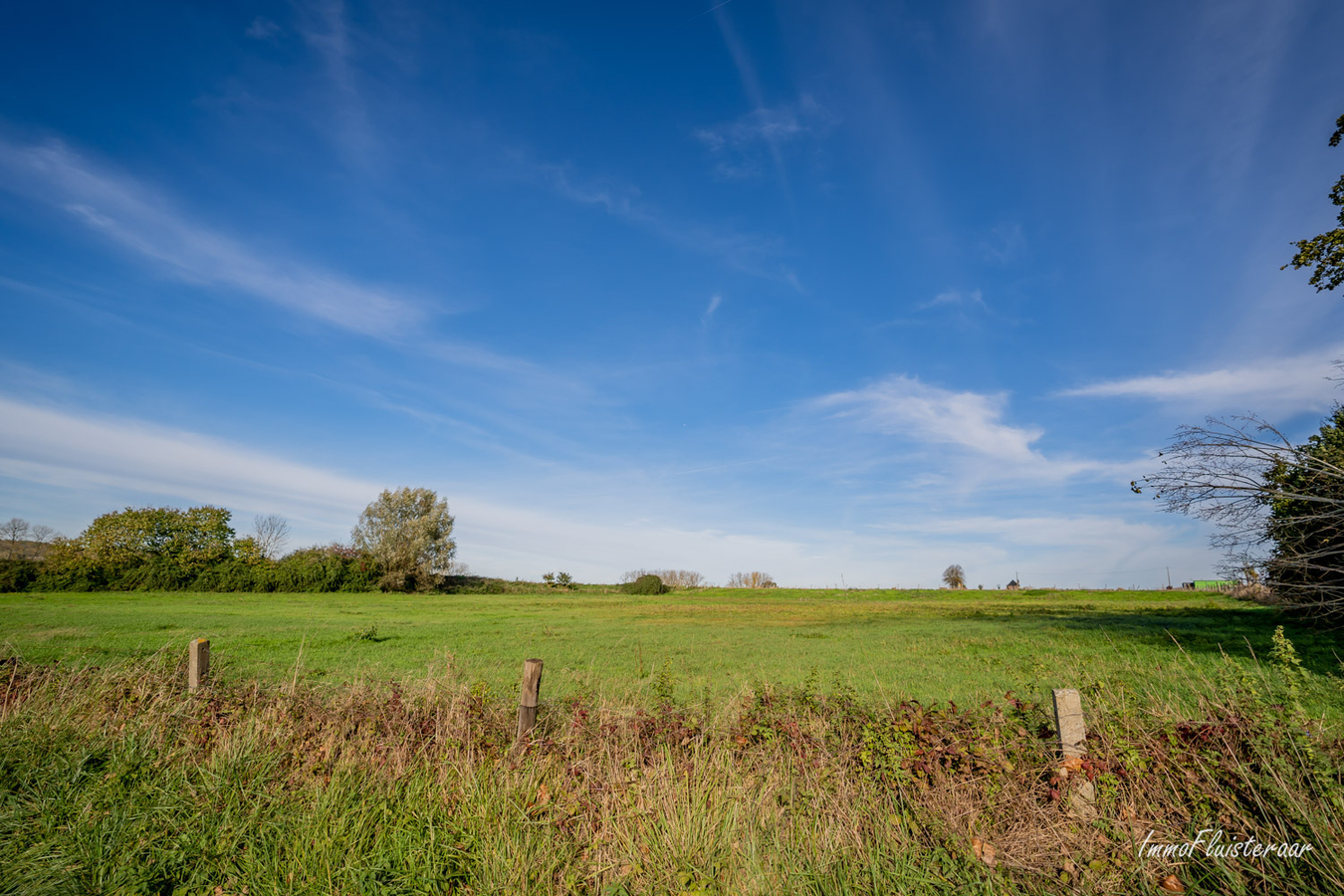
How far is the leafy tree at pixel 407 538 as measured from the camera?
7325 centimetres

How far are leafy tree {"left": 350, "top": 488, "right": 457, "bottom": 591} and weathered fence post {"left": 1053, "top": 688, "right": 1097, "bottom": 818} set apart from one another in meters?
74.4

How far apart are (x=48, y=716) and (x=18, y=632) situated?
1962 cm

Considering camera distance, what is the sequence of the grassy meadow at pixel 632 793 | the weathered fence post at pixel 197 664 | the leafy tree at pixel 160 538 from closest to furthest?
1. the grassy meadow at pixel 632 793
2. the weathered fence post at pixel 197 664
3. the leafy tree at pixel 160 538

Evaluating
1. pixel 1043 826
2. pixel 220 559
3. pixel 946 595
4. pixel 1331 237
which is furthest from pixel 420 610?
pixel 946 595

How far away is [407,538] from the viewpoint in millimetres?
75375

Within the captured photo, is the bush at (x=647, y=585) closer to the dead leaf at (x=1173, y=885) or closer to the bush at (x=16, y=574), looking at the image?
the bush at (x=16, y=574)

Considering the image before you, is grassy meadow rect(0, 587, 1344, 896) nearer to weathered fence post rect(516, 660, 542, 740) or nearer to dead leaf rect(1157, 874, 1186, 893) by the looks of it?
dead leaf rect(1157, 874, 1186, 893)

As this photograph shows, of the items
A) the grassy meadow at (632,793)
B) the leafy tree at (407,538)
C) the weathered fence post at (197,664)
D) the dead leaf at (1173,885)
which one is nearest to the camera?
the dead leaf at (1173,885)

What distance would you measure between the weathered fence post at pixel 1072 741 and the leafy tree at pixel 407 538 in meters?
74.4

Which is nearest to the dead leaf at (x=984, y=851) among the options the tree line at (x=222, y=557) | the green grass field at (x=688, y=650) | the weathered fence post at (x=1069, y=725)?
the weathered fence post at (x=1069, y=725)

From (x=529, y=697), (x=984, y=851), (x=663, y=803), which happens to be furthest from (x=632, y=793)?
(x=984, y=851)

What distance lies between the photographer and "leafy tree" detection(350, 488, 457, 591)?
73.2 metres

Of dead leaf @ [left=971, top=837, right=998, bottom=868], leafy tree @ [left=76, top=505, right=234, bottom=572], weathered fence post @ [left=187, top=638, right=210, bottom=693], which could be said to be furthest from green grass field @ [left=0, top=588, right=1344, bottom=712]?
leafy tree @ [left=76, top=505, right=234, bottom=572]

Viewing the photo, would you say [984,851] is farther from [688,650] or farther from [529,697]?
[688,650]
